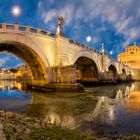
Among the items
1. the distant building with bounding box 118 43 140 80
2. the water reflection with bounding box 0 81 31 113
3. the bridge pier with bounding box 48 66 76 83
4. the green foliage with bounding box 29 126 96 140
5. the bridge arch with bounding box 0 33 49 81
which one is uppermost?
the distant building with bounding box 118 43 140 80

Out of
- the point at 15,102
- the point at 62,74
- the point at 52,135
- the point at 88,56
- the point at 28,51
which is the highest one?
the point at 88,56

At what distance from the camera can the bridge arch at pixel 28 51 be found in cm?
1839

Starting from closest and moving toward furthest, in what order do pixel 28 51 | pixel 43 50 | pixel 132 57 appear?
pixel 28 51 → pixel 43 50 → pixel 132 57

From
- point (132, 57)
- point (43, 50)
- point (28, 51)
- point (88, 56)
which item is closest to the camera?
point (28, 51)

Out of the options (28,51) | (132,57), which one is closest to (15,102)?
(28,51)

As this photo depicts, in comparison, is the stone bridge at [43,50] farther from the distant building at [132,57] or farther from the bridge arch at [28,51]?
the distant building at [132,57]

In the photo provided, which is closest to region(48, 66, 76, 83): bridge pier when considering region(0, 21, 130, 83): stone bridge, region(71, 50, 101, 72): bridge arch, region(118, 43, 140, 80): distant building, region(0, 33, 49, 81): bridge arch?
region(0, 21, 130, 83): stone bridge

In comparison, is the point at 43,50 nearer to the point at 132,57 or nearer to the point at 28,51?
the point at 28,51

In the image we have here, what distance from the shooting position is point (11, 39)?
1816 centimetres

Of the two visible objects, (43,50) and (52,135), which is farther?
(43,50)

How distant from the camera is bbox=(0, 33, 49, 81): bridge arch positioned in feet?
60.3

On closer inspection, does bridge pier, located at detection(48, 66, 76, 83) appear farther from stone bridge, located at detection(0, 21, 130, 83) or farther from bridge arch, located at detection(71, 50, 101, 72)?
bridge arch, located at detection(71, 50, 101, 72)

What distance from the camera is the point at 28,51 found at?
20922 mm

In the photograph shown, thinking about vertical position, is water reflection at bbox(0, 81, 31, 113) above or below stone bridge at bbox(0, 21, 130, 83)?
below
